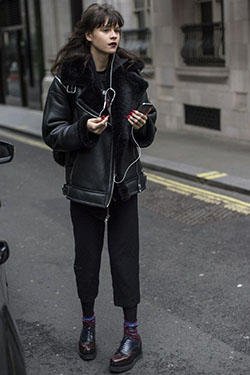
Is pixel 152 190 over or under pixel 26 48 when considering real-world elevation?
under

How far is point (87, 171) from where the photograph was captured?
3484 millimetres

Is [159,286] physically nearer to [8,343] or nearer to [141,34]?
[8,343]

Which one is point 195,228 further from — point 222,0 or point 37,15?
point 37,15

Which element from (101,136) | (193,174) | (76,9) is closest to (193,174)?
(193,174)

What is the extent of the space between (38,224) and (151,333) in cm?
294

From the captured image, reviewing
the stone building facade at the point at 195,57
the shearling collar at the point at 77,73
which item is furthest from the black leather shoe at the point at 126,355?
the stone building facade at the point at 195,57

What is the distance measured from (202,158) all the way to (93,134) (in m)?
6.88

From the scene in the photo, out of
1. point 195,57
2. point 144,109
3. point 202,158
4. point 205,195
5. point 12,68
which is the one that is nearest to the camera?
point 144,109

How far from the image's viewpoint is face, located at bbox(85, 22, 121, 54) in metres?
3.34

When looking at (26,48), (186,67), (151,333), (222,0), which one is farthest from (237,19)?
(26,48)

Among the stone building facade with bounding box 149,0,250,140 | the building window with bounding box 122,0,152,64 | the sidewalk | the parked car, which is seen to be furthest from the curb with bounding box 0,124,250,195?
the parked car

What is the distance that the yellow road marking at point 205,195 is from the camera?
7.19 m

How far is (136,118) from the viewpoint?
3334mm

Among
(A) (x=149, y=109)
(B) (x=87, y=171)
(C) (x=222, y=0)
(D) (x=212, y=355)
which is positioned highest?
(C) (x=222, y=0)
